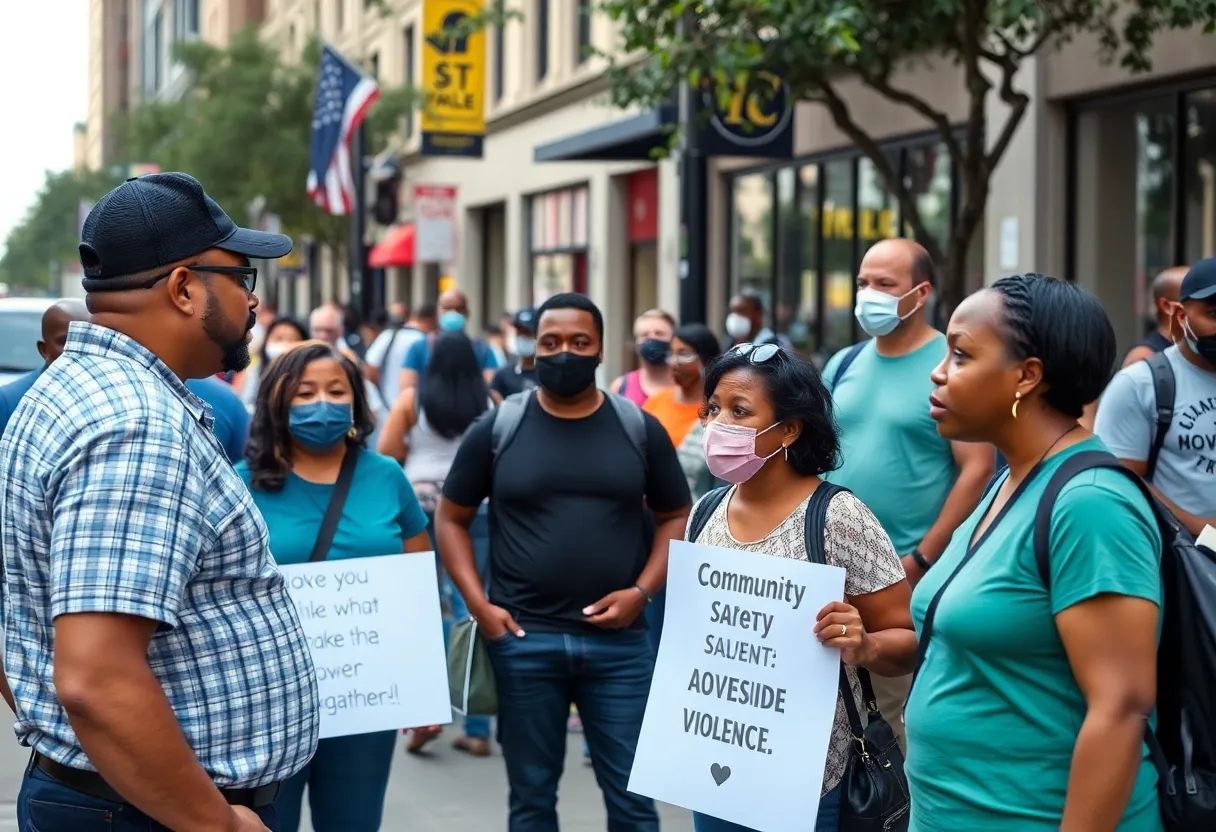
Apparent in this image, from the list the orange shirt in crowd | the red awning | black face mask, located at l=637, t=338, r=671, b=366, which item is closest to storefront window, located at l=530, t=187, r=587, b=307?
the red awning

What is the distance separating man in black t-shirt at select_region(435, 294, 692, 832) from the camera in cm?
522

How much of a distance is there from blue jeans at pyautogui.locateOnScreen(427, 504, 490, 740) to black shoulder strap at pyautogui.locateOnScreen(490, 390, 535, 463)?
1859mm

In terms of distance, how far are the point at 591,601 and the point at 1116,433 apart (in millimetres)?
2040

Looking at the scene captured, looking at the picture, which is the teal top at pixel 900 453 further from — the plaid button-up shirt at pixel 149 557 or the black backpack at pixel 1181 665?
the plaid button-up shirt at pixel 149 557

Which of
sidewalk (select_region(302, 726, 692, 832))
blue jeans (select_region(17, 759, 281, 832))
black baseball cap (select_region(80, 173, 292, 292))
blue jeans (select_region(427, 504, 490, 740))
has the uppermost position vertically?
black baseball cap (select_region(80, 173, 292, 292))

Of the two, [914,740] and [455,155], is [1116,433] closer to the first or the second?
[914,740]

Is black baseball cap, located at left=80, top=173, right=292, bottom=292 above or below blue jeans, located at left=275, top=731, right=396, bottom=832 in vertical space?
above

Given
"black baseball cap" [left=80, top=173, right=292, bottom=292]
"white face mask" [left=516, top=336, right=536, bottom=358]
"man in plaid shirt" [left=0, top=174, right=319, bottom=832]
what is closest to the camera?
"man in plaid shirt" [left=0, top=174, right=319, bottom=832]

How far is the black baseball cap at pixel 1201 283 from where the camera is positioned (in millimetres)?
5520

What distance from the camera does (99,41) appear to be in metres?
135

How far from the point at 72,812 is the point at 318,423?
7.90ft

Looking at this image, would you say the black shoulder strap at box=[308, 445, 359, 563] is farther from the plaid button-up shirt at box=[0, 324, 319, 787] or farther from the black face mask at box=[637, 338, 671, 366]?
the black face mask at box=[637, 338, 671, 366]

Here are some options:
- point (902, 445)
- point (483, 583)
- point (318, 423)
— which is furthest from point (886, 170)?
point (318, 423)

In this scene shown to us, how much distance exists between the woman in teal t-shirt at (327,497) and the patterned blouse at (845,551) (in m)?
1.59
